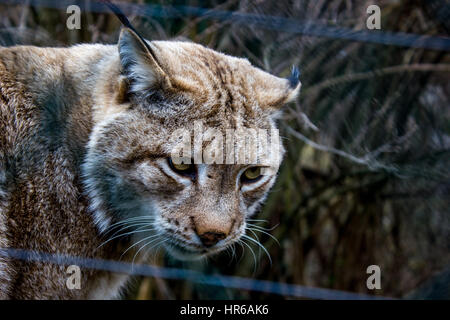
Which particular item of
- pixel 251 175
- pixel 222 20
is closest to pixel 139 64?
pixel 251 175

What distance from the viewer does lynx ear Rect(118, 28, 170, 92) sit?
2.53m

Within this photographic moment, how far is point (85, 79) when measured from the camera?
2.95 metres

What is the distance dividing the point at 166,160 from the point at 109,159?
32cm

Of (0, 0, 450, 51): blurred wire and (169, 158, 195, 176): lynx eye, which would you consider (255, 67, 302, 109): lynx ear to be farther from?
(169, 158, 195, 176): lynx eye

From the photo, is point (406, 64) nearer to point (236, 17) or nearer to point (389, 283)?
point (236, 17)

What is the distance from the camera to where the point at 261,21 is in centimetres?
361

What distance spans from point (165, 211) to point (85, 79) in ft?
2.92

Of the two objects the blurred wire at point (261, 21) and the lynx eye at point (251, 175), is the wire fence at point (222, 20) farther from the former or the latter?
the lynx eye at point (251, 175)

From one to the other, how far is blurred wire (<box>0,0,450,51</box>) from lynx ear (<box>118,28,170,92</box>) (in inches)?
33.6

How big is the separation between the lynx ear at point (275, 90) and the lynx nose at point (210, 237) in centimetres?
83

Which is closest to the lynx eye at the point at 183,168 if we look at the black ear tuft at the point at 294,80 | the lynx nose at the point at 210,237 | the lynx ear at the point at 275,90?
the lynx nose at the point at 210,237

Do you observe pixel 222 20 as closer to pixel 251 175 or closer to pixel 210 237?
pixel 251 175

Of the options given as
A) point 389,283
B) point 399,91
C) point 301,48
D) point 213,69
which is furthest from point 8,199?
point 389,283

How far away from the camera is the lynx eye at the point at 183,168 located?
8.86 ft
